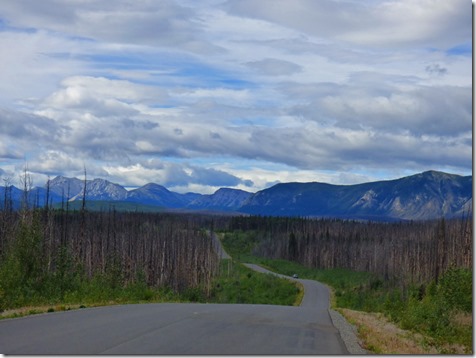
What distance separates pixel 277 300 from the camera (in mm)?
85000

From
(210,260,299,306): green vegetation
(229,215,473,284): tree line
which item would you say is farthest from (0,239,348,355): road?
(229,215,473,284): tree line

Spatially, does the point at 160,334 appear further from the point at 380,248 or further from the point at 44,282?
the point at 380,248

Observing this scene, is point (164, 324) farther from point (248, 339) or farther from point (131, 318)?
point (248, 339)

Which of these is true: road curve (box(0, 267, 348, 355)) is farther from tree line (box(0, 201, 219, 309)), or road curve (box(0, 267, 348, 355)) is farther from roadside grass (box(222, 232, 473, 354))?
tree line (box(0, 201, 219, 309))

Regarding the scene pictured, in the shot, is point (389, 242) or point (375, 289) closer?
point (375, 289)

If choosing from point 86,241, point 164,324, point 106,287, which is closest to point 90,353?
point 164,324

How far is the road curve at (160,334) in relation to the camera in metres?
15.7

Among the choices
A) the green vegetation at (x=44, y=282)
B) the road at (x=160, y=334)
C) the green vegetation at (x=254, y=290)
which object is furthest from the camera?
the green vegetation at (x=254, y=290)

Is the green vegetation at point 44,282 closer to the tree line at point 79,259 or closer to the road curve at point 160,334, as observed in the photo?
the tree line at point 79,259

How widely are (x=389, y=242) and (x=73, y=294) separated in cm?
13443

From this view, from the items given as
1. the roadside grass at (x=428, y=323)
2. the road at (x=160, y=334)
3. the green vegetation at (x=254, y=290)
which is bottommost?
the green vegetation at (x=254, y=290)

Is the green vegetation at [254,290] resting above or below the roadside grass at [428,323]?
below

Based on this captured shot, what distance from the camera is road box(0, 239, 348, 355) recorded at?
15688mm

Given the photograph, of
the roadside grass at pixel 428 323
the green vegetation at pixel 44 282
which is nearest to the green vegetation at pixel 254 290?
the roadside grass at pixel 428 323
